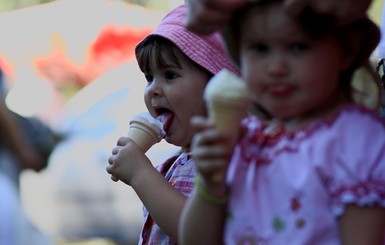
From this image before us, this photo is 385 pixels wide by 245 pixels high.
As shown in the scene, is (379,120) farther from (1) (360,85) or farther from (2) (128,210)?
(2) (128,210)

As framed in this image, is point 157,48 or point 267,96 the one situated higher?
point 267,96

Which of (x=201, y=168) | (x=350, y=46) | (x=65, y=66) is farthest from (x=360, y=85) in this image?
(x=65, y=66)

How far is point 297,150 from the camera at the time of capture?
4.65 ft

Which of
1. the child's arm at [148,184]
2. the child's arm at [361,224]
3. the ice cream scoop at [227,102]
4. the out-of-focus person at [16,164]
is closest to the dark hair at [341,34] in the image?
the ice cream scoop at [227,102]

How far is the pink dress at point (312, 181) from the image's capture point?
1.37m

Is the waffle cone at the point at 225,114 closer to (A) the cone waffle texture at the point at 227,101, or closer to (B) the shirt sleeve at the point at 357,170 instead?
(A) the cone waffle texture at the point at 227,101

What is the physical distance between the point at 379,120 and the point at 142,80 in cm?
411

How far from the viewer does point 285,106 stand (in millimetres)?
1451

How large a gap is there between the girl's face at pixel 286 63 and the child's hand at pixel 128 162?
2.49ft

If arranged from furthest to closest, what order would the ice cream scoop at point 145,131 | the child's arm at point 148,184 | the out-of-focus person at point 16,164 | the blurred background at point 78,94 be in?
the blurred background at point 78,94, the out-of-focus person at point 16,164, the ice cream scoop at point 145,131, the child's arm at point 148,184

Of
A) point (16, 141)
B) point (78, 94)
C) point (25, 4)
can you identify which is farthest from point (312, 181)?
point (25, 4)

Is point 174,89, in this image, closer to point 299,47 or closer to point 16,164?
point 299,47

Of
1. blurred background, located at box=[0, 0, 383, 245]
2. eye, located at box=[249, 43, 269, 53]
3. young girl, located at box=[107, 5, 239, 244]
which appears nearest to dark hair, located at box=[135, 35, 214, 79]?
young girl, located at box=[107, 5, 239, 244]

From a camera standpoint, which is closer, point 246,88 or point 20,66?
point 246,88
